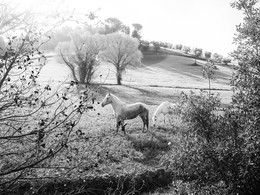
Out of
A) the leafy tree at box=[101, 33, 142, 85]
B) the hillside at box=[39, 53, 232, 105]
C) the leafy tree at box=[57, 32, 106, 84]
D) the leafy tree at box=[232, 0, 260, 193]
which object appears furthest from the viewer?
the leafy tree at box=[101, 33, 142, 85]

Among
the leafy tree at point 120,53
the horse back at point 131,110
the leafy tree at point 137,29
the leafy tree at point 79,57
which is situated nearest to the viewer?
the horse back at point 131,110

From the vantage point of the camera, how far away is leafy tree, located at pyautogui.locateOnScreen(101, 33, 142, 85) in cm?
5222

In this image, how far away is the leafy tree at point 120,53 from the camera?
171ft

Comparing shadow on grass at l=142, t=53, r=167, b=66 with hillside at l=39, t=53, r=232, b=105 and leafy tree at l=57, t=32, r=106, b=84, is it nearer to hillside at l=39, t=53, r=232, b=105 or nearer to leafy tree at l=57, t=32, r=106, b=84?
hillside at l=39, t=53, r=232, b=105

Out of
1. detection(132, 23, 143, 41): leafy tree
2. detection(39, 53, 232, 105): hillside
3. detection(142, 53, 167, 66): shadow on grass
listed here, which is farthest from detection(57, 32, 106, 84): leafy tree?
detection(132, 23, 143, 41): leafy tree

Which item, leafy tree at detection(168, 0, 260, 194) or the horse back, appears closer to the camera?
leafy tree at detection(168, 0, 260, 194)

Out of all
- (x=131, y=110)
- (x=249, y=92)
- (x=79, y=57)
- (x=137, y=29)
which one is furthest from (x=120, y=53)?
(x=137, y=29)

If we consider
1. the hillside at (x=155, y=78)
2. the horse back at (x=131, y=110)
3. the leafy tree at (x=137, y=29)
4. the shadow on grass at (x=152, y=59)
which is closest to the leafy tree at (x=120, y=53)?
the hillside at (x=155, y=78)

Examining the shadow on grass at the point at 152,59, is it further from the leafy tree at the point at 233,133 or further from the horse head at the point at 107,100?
the leafy tree at the point at 233,133

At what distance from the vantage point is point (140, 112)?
19781 mm

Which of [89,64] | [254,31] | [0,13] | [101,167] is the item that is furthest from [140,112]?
[89,64]

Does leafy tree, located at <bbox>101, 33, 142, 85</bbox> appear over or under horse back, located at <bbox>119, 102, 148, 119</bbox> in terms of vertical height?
over

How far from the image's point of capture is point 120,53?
52500mm

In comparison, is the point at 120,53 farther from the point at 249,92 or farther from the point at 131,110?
the point at 249,92
